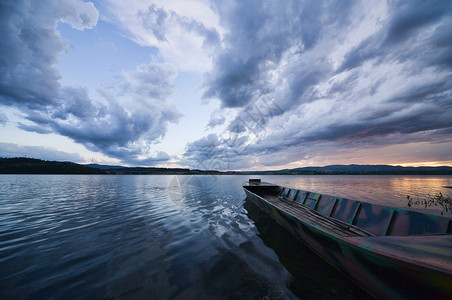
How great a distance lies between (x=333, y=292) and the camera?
4.27 meters

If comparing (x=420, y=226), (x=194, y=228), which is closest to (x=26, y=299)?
(x=194, y=228)

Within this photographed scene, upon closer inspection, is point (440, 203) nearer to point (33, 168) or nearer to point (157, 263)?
point (157, 263)

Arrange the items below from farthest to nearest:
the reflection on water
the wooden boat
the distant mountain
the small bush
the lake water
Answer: the distant mountain, the reflection on water, the small bush, the lake water, the wooden boat

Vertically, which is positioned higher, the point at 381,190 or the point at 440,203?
the point at 440,203

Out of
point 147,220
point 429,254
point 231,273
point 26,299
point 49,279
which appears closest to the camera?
point 429,254

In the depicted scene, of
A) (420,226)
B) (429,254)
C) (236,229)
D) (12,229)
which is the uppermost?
(429,254)

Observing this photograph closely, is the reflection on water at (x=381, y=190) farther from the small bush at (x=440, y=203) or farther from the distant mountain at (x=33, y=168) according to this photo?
the distant mountain at (x=33, y=168)

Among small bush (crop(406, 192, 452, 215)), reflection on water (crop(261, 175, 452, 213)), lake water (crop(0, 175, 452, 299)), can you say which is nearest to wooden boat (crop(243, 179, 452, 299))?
lake water (crop(0, 175, 452, 299))

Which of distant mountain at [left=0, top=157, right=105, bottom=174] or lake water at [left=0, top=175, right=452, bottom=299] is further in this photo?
distant mountain at [left=0, top=157, right=105, bottom=174]

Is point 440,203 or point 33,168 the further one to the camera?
point 33,168

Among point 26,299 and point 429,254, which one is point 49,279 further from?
point 429,254

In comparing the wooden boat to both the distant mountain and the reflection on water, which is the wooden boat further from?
the distant mountain

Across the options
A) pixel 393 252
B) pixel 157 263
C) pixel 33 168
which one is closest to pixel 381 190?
pixel 393 252

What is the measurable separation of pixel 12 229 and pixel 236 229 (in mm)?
11219
